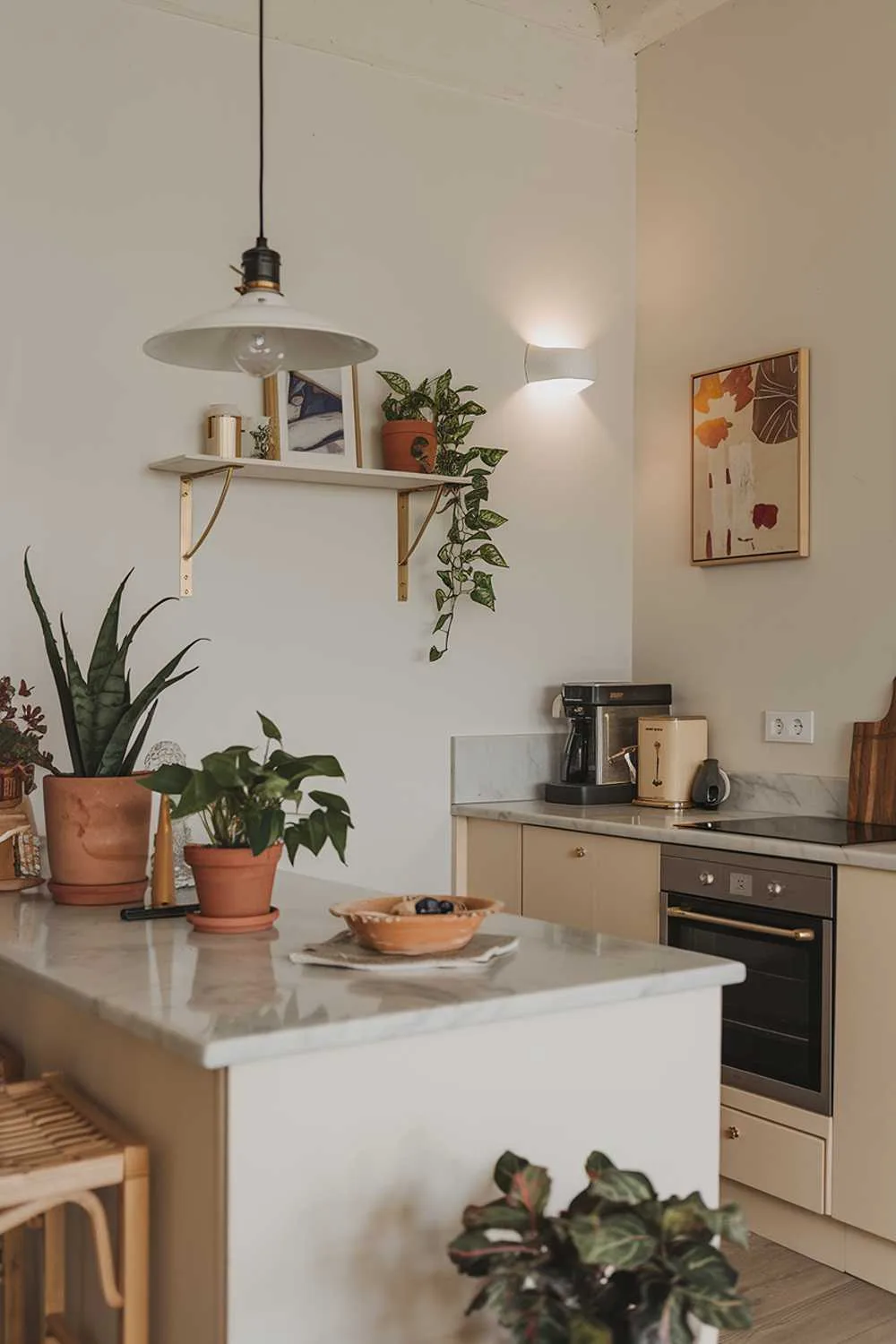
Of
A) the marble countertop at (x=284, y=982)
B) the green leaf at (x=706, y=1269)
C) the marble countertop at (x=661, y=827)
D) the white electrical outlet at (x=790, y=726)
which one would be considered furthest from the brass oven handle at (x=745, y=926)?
the green leaf at (x=706, y=1269)

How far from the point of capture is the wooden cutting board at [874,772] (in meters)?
3.44

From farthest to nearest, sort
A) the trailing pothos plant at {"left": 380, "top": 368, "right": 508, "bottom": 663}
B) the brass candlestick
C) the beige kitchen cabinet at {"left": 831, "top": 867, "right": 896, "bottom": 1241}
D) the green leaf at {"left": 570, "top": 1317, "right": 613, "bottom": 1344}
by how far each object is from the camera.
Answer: the trailing pothos plant at {"left": 380, "top": 368, "right": 508, "bottom": 663}, the beige kitchen cabinet at {"left": 831, "top": 867, "right": 896, "bottom": 1241}, the brass candlestick, the green leaf at {"left": 570, "top": 1317, "right": 613, "bottom": 1344}

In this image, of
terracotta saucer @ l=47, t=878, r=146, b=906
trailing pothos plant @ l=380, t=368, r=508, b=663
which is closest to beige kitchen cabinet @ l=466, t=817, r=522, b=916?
trailing pothos plant @ l=380, t=368, r=508, b=663

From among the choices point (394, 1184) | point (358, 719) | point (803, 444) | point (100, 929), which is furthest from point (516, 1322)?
point (803, 444)

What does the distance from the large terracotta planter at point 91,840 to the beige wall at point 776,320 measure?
1.95 m

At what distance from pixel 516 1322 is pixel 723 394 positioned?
119 inches

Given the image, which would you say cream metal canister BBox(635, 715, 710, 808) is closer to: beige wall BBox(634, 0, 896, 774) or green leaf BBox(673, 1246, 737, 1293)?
beige wall BBox(634, 0, 896, 774)

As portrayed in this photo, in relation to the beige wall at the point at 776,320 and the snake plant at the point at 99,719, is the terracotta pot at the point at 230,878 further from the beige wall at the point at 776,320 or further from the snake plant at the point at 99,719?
the beige wall at the point at 776,320

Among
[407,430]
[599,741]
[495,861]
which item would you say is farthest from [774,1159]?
[407,430]

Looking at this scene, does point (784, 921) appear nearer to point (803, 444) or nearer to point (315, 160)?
point (803, 444)

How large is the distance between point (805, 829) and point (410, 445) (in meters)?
1.43

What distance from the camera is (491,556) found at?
397cm

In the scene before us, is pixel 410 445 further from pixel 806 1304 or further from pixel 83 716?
pixel 806 1304

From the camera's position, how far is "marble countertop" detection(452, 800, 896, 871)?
297 centimetres
